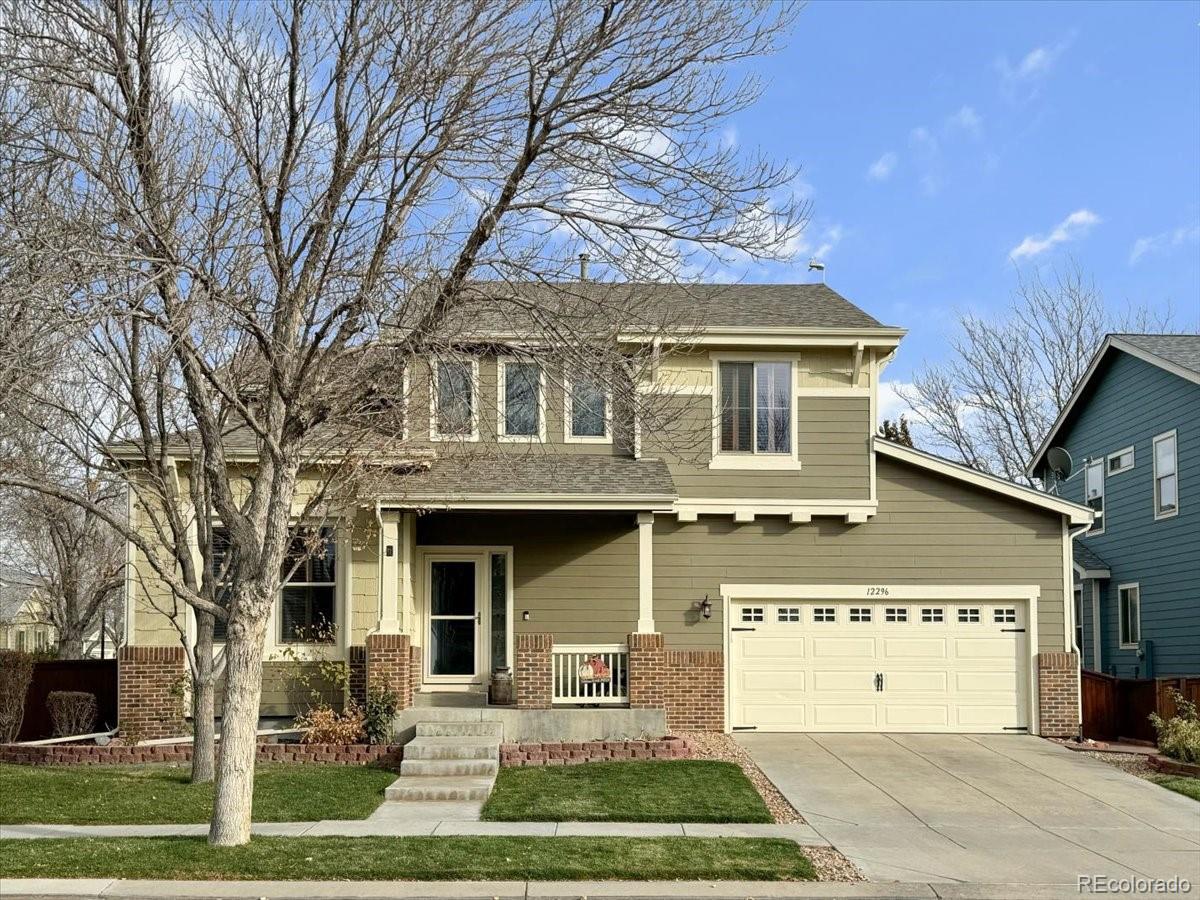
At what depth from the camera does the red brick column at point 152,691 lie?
16.9 metres

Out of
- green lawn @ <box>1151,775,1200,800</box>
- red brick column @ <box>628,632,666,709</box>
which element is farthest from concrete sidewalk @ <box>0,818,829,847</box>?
red brick column @ <box>628,632,666,709</box>

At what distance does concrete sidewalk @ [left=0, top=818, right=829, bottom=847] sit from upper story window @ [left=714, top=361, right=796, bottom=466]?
7690mm

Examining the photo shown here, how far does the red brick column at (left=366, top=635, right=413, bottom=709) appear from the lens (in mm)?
16406

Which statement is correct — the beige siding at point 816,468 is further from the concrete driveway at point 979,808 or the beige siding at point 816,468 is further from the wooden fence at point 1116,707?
the wooden fence at point 1116,707

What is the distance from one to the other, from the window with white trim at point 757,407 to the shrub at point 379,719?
6208 millimetres

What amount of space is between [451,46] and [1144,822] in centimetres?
982

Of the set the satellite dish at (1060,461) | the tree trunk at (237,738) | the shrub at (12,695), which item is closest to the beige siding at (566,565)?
the shrub at (12,695)

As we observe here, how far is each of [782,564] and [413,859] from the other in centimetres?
992

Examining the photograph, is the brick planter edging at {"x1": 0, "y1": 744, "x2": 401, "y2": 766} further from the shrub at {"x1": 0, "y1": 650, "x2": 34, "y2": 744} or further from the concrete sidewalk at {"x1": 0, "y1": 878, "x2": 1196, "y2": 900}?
the concrete sidewalk at {"x1": 0, "y1": 878, "x2": 1196, "y2": 900}

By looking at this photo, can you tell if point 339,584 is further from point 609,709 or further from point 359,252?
point 359,252

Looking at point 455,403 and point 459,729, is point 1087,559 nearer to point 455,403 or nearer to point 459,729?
point 459,729

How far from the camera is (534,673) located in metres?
16.9

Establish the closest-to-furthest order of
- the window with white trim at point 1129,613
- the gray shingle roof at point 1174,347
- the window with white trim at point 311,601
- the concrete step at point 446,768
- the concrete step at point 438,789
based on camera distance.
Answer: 1. the concrete step at point 438,789
2. the concrete step at point 446,768
3. the window with white trim at point 311,601
4. the gray shingle roof at point 1174,347
5. the window with white trim at point 1129,613

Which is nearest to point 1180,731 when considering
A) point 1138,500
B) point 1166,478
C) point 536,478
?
point 1166,478
